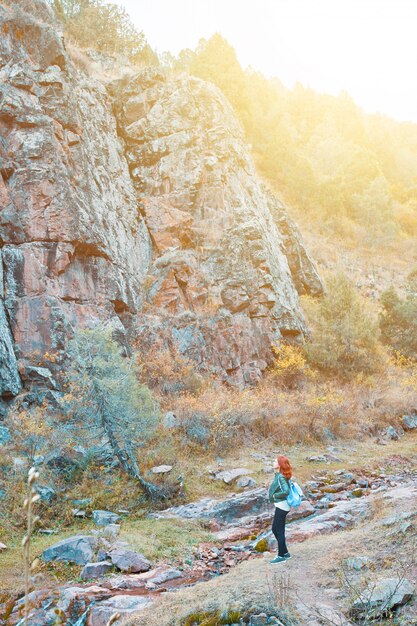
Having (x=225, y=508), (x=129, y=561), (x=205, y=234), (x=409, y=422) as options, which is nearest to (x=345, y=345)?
(x=409, y=422)

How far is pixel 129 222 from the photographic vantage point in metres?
22.6

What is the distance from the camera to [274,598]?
15.5 ft

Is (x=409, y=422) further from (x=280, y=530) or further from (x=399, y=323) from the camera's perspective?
(x=280, y=530)

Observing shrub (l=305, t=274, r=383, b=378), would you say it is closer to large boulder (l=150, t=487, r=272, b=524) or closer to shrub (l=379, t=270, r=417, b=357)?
shrub (l=379, t=270, r=417, b=357)

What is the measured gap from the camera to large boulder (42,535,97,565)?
7344mm

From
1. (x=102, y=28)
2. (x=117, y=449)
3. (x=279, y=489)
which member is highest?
(x=102, y=28)

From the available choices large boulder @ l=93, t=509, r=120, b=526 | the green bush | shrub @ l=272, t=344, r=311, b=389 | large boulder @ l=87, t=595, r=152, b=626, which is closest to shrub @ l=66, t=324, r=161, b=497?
large boulder @ l=93, t=509, r=120, b=526

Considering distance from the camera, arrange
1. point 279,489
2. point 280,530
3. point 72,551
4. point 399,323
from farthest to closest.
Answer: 1. point 399,323
2. point 72,551
3. point 279,489
4. point 280,530

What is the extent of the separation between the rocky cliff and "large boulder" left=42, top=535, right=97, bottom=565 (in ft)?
26.8

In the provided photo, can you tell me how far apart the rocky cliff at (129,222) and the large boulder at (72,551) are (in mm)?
8167

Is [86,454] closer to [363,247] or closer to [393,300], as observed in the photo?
[393,300]

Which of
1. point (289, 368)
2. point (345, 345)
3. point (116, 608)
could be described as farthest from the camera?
point (345, 345)

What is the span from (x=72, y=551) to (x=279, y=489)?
145 inches

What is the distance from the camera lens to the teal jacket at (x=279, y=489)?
6.56 meters
